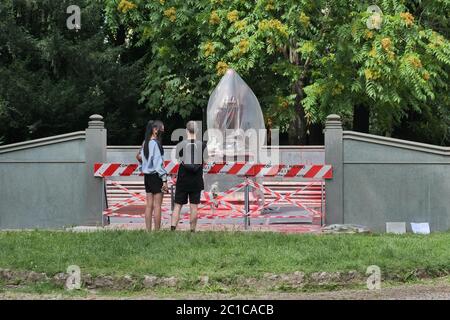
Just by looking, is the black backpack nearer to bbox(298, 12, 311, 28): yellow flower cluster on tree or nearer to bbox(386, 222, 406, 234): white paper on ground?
bbox(386, 222, 406, 234): white paper on ground

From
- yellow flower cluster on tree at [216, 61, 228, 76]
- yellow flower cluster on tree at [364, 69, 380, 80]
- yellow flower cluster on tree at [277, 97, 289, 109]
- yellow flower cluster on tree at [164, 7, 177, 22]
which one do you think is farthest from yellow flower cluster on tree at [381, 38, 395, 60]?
yellow flower cluster on tree at [164, 7, 177, 22]

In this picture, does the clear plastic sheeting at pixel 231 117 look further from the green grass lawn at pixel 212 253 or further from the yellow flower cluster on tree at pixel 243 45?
the green grass lawn at pixel 212 253

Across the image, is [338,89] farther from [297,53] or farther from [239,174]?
[239,174]

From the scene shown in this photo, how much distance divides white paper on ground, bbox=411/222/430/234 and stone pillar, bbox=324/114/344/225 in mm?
1438

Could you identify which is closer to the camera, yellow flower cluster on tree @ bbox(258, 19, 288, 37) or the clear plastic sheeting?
the clear plastic sheeting

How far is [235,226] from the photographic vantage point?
15.6 m

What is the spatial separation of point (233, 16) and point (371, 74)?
4.09 metres

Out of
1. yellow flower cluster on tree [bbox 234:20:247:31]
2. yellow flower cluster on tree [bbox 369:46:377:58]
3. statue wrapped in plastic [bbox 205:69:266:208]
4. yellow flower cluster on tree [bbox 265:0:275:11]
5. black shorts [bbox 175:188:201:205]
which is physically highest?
yellow flower cluster on tree [bbox 265:0:275:11]

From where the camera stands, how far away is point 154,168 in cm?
1329

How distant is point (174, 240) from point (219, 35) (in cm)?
1092

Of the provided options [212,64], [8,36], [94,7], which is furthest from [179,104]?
[8,36]

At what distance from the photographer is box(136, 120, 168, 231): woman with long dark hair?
13.3m

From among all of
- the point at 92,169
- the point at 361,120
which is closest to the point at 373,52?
the point at 361,120

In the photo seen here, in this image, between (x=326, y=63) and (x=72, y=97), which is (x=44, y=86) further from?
(x=326, y=63)
